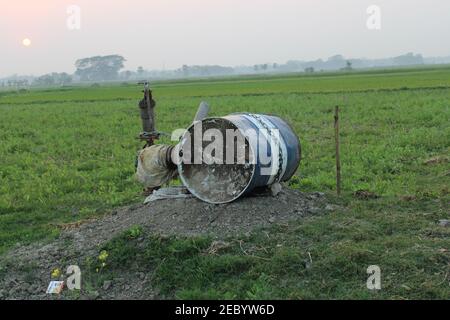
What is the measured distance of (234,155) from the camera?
6.44 m

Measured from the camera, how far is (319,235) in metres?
5.64

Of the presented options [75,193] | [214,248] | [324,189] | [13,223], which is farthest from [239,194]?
[75,193]

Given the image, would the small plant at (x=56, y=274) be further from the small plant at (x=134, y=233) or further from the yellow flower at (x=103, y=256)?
the small plant at (x=134, y=233)

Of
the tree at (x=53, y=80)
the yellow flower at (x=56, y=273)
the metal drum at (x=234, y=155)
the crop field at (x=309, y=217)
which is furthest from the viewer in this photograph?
the tree at (x=53, y=80)

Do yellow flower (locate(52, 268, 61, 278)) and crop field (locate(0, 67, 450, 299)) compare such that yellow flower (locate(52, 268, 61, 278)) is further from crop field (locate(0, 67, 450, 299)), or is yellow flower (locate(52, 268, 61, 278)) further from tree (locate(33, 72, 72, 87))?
tree (locate(33, 72, 72, 87))

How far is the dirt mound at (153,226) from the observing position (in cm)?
555

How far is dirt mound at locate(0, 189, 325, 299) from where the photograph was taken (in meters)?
5.55

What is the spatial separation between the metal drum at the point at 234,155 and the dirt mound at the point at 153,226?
23 cm

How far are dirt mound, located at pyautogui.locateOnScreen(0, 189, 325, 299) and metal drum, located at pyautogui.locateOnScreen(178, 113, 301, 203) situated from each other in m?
0.23

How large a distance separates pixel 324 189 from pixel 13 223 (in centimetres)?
481

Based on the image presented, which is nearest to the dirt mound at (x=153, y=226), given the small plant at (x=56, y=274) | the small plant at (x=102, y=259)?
the small plant at (x=56, y=274)

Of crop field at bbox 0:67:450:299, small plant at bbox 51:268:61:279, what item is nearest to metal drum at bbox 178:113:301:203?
crop field at bbox 0:67:450:299

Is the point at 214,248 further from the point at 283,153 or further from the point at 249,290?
the point at 283,153

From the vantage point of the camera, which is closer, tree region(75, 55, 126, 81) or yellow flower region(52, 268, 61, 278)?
yellow flower region(52, 268, 61, 278)
